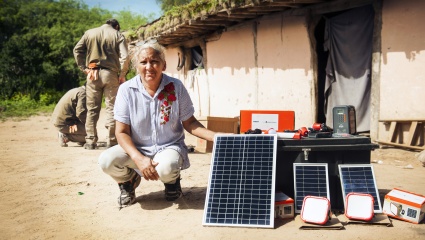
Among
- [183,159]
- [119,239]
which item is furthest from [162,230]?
[183,159]

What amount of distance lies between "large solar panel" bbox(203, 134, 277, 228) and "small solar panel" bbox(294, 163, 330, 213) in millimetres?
310

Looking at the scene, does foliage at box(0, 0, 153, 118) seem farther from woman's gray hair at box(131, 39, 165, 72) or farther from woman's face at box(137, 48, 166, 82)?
woman's face at box(137, 48, 166, 82)

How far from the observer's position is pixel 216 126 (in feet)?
22.0

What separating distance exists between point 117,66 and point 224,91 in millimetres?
3923

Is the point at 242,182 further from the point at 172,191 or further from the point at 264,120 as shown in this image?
the point at 264,120

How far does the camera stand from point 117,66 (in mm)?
6863

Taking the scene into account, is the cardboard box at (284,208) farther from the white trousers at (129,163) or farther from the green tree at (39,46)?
the green tree at (39,46)

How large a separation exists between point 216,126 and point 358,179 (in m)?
3.66

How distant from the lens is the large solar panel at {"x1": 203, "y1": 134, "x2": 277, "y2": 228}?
119 inches

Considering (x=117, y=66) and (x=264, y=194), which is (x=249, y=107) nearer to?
(x=117, y=66)

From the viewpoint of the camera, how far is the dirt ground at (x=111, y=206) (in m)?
2.88

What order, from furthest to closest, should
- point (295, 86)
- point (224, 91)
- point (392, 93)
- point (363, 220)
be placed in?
point (224, 91) < point (295, 86) < point (392, 93) < point (363, 220)

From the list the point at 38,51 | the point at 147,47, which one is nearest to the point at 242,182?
the point at 147,47

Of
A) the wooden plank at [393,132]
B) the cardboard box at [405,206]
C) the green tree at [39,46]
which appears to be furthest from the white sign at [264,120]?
the green tree at [39,46]
